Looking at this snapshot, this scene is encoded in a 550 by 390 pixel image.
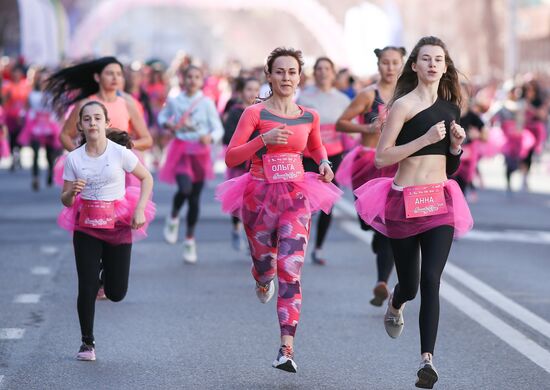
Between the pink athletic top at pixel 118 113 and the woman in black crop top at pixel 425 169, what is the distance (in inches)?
133

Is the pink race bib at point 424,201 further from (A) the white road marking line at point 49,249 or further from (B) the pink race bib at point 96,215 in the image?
(A) the white road marking line at point 49,249

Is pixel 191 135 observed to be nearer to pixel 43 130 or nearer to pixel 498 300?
pixel 498 300

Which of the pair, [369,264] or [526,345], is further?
[369,264]

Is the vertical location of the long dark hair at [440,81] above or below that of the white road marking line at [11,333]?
above

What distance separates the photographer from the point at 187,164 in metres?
14.5

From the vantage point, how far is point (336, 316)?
1047 cm

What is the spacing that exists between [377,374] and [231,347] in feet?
3.83

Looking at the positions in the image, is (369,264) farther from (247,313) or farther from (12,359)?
(12,359)

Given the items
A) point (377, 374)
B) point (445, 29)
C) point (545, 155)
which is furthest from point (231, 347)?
point (445, 29)

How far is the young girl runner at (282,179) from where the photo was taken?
848cm

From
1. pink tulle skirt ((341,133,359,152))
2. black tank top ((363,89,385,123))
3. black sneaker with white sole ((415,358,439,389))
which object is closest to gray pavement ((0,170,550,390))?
black sneaker with white sole ((415,358,439,389))

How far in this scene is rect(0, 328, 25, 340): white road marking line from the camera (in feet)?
31.0

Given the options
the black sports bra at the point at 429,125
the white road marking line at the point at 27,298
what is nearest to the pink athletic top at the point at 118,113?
the white road marking line at the point at 27,298

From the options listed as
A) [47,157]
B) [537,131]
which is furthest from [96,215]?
[537,131]
